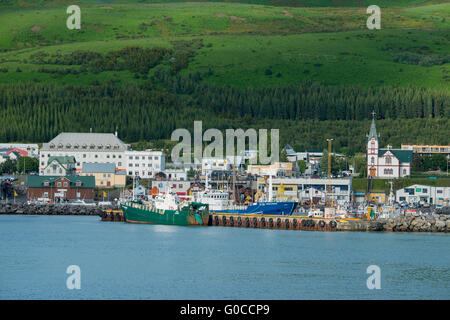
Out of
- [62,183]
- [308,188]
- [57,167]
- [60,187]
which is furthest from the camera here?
[57,167]

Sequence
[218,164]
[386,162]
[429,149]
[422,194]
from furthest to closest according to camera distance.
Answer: [429,149]
[218,164]
[386,162]
[422,194]

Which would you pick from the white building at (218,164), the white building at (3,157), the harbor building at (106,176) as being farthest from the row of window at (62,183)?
the white building at (3,157)

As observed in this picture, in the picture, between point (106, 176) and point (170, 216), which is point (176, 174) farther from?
point (170, 216)

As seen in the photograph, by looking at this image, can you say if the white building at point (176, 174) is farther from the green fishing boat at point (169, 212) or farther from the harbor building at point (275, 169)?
the green fishing boat at point (169, 212)

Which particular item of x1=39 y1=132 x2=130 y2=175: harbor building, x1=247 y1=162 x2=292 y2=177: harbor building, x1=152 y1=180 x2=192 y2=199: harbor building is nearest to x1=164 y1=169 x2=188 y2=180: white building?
x1=152 y1=180 x2=192 y2=199: harbor building

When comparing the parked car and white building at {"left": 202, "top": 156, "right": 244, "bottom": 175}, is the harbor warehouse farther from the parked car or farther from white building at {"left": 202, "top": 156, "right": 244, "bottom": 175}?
white building at {"left": 202, "top": 156, "right": 244, "bottom": 175}

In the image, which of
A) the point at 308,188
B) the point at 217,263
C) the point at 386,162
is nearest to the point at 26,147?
the point at 308,188
